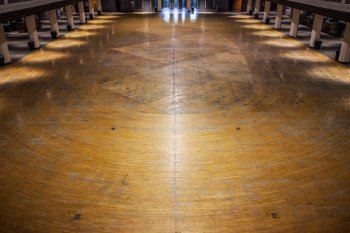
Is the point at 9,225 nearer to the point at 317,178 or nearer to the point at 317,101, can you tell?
the point at 317,178

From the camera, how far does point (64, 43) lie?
61.4ft

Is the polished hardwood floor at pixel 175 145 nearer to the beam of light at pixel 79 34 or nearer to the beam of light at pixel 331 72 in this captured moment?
the beam of light at pixel 331 72

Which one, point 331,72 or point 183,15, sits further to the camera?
point 183,15

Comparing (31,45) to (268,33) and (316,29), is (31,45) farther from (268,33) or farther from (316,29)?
(316,29)

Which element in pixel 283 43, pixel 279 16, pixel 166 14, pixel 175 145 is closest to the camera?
pixel 175 145

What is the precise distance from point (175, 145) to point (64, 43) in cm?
1451

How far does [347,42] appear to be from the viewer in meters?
13.9

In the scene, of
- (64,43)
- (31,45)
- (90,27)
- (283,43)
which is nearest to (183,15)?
(90,27)

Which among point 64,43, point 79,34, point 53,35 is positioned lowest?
point 64,43

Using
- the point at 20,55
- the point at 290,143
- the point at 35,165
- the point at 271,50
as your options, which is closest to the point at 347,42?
the point at 271,50

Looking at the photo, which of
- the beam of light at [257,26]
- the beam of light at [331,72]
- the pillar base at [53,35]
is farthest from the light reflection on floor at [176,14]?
the beam of light at [331,72]

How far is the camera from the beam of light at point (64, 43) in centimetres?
1789

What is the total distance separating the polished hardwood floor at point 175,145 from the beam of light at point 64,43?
3.31m

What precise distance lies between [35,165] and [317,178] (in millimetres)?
6522
